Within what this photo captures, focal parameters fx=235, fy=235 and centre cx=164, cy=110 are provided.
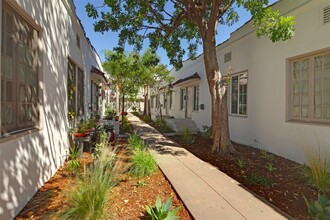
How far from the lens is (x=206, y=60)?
8.00 metres

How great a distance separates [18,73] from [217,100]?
5.72 m

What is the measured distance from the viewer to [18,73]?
3918 millimetres

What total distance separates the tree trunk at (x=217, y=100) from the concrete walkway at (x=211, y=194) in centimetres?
139

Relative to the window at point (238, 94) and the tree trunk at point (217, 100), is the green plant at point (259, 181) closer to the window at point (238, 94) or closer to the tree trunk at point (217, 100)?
the tree trunk at point (217, 100)

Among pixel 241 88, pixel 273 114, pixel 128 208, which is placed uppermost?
pixel 241 88

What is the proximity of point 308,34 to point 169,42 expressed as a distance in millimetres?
6187

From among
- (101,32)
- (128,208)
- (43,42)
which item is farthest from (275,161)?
(101,32)

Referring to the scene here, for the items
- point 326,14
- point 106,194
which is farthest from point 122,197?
point 326,14

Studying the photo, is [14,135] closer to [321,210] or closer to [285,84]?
[321,210]

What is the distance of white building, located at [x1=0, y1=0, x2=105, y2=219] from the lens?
3447 mm

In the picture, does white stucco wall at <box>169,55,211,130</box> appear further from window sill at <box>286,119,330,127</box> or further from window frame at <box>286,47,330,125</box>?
window sill at <box>286,119,330,127</box>

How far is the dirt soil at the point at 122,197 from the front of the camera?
3661 millimetres

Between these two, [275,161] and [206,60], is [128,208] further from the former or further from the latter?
[206,60]

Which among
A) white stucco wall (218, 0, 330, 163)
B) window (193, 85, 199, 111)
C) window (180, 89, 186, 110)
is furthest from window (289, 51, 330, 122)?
window (180, 89, 186, 110)
